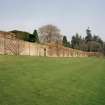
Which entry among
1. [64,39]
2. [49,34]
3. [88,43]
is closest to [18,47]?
[49,34]

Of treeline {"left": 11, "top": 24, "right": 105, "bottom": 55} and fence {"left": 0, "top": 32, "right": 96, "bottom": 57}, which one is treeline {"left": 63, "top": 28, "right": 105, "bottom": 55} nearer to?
treeline {"left": 11, "top": 24, "right": 105, "bottom": 55}

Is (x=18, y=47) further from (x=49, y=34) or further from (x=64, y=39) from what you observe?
(x=64, y=39)

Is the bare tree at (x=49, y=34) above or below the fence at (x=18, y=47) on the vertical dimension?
above

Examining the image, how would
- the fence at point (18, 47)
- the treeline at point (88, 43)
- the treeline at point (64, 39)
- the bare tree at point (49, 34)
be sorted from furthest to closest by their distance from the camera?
the treeline at point (88, 43), the bare tree at point (49, 34), the treeline at point (64, 39), the fence at point (18, 47)

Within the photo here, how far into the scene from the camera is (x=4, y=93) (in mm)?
8820

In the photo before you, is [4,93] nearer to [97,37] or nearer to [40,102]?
[40,102]

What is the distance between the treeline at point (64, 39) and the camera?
7806cm

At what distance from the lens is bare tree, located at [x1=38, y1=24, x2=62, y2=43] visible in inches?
3782

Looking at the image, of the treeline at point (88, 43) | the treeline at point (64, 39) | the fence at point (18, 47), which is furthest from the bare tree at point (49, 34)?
the fence at point (18, 47)

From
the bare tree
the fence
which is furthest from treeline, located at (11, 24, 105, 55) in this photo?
the fence

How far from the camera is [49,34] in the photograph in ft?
324

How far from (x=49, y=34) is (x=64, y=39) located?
26.1 metres

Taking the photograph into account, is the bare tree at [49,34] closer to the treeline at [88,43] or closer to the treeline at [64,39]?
the treeline at [64,39]

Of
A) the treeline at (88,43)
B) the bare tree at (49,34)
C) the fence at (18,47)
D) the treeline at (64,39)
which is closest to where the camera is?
the fence at (18,47)
